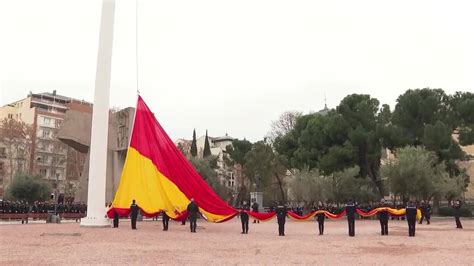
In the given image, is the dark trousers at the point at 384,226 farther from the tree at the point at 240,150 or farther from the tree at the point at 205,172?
the tree at the point at 240,150

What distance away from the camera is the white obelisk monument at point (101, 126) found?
2189 centimetres

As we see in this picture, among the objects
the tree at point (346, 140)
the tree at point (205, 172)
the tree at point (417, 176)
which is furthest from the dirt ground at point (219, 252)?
the tree at point (205, 172)

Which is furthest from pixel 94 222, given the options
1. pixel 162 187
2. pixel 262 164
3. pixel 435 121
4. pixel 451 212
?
pixel 435 121

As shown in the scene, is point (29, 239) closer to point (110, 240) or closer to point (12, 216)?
point (110, 240)

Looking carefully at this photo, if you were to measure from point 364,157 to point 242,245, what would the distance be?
3293 cm

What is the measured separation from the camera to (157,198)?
75.1 feet

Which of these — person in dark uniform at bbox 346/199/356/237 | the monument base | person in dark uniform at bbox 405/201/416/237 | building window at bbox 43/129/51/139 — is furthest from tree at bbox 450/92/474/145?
building window at bbox 43/129/51/139

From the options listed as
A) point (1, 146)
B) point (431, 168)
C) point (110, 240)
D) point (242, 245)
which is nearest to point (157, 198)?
point (110, 240)

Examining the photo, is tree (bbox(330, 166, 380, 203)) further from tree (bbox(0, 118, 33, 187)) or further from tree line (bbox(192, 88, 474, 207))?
tree (bbox(0, 118, 33, 187))

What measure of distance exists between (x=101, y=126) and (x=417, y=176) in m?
25.1

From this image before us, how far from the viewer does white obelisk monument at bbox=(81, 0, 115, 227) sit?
21891 millimetres

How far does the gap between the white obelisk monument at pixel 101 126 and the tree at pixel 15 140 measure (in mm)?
38472

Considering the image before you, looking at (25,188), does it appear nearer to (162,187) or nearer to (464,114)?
(162,187)

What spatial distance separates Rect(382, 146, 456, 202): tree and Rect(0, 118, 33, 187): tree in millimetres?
42253
